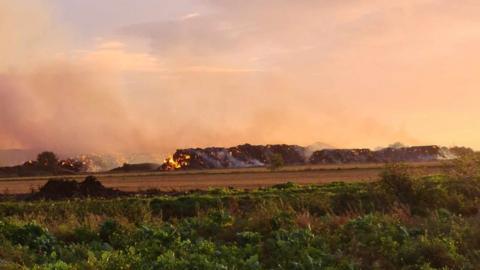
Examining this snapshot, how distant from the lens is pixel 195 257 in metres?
13.7

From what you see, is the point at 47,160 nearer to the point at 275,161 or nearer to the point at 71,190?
the point at 275,161

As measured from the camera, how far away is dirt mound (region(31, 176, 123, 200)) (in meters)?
50.4

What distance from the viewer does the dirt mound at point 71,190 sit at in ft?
165

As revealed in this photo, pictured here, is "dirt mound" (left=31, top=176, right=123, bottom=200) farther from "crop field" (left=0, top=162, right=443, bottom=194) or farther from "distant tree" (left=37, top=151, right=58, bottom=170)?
"distant tree" (left=37, top=151, right=58, bottom=170)

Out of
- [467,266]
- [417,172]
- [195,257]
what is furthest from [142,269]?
[417,172]

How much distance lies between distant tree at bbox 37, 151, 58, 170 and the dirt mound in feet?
385

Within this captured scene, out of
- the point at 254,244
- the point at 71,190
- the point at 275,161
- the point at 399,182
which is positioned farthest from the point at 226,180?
the point at 254,244

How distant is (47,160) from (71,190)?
122257 millimetres

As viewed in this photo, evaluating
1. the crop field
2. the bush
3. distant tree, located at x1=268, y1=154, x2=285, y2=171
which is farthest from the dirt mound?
distant tree, located at x1=268, y1=154, x2=285, y2=171

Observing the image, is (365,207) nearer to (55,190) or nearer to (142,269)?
(142,269)

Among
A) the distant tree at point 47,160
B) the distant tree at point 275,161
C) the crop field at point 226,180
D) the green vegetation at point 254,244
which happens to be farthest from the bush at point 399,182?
the distant tree at point 47,160

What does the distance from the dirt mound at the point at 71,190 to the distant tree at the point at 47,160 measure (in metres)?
117

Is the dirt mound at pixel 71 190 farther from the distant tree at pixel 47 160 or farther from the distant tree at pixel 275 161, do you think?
the distant tree at pixel 47 160

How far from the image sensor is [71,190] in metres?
52.5
